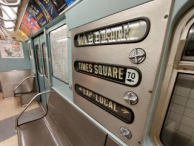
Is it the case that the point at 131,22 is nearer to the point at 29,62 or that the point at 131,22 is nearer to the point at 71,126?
the point at 71,126

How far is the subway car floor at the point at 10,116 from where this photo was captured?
6.11 ft

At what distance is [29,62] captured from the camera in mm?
4238

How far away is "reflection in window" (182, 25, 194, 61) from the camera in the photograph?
40 cm

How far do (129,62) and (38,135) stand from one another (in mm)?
1774

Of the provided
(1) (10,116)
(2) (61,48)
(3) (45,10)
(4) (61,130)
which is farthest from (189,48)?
(1) (10,116)

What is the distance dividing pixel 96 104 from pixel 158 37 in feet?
2.23

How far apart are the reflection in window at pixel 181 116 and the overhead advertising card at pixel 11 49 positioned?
5.27m

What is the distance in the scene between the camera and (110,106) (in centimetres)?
71

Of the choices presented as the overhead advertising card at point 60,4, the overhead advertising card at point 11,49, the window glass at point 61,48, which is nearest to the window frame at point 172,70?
the window glass at point 61,48

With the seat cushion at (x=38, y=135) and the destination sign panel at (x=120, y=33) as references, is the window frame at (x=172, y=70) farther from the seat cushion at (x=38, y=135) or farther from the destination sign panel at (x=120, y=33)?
the seat cushion at (x=38, y=135)

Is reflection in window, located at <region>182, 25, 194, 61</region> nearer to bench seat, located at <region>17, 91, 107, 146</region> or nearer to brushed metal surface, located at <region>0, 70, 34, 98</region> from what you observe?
bench seat, located at <region>17, 91, 107, 146</region>

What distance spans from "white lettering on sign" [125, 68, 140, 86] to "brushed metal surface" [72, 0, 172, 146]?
3 cm

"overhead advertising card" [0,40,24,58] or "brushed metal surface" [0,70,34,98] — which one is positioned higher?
"overhead advertising card" [0,40,24,58]

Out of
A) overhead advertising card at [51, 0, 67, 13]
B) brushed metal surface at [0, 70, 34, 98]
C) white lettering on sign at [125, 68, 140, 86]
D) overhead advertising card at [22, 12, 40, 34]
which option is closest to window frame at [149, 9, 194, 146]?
white lettering on sign at [125, 68, 140, 86]
